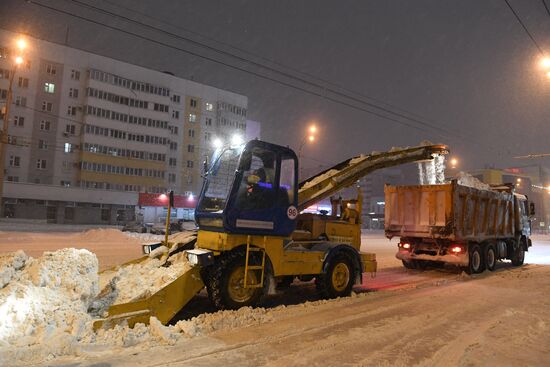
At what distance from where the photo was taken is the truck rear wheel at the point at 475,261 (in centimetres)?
1323

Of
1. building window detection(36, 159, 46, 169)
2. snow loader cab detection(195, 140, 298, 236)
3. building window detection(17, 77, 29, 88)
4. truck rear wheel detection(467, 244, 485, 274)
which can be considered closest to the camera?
snow loader cab detection(195, 140, 298, 236)

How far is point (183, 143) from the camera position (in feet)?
226

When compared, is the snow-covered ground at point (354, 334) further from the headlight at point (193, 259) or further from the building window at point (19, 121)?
the building window at point (19, 121)

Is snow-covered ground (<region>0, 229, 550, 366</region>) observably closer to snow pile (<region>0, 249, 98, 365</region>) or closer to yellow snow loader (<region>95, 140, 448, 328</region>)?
snow pile (<region>0, 249, 98, 365</region>)

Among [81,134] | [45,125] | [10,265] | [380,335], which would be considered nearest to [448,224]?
[380,335]

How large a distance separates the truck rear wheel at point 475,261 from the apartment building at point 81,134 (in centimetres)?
5105

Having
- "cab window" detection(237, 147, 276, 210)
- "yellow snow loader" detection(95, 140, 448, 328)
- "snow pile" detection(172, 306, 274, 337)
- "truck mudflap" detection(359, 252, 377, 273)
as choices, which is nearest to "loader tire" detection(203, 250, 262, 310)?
"yellow snow loader" detection(95, 140, 448, 328)

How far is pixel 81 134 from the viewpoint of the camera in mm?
56375

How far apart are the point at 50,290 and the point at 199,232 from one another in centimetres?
303

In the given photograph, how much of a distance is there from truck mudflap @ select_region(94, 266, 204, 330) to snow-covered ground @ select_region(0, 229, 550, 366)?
267 millimetres

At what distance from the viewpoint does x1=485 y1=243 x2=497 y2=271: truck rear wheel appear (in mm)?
14224

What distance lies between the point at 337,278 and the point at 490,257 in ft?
27.5

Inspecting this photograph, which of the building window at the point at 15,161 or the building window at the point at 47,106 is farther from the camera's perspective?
the building window at the point at 47,106

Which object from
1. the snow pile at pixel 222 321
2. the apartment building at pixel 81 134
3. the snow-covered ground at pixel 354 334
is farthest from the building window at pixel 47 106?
the snow pile at pixel 222 321
